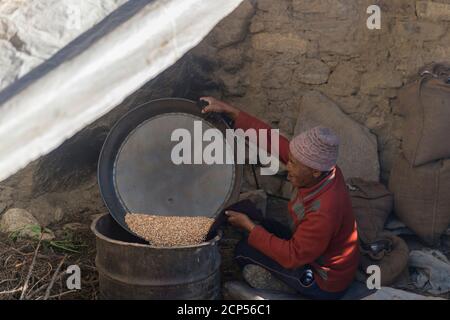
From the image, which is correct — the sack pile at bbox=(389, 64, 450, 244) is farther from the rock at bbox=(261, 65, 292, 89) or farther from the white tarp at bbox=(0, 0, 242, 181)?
the white tarp at bbox=(0, 0, 242, 181)

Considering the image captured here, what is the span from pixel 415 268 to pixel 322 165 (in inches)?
39.4

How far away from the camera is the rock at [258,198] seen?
4070mm

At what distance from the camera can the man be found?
309cm

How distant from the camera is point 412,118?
3.90 meters

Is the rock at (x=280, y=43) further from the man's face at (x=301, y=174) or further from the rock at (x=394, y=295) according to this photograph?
the rock at (x=394, y=295)

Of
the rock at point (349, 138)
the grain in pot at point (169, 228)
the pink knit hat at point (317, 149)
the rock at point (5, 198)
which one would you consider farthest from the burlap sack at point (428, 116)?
the rock at point (5, 198)

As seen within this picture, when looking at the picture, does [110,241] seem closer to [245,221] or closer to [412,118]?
[245,221]

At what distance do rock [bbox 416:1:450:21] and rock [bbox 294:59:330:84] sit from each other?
639 millimetres

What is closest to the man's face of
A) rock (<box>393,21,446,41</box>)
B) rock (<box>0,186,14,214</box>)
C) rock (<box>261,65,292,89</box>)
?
rock (<box>261,65,292,89</box>)

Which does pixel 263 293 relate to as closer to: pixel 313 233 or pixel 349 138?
pixel 313 233

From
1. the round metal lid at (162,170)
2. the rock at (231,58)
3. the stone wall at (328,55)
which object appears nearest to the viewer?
the round metal lid at (162,170)

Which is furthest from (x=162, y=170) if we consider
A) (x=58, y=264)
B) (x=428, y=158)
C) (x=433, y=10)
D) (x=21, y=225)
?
(x=433, y=10)

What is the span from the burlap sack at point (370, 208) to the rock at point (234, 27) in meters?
1.21
